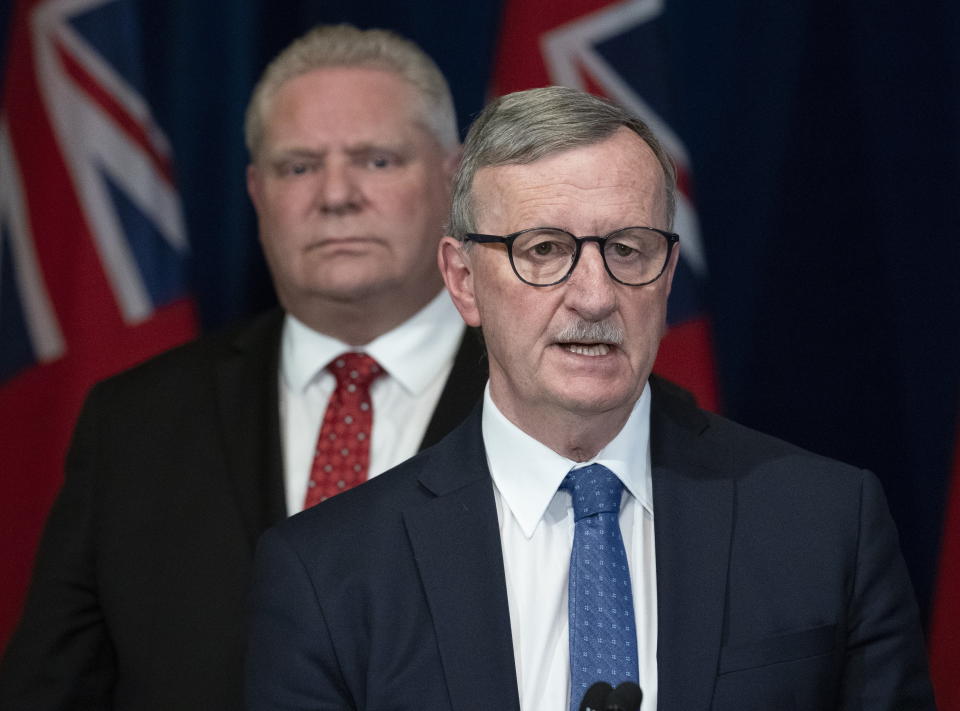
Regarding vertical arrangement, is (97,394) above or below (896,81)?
below

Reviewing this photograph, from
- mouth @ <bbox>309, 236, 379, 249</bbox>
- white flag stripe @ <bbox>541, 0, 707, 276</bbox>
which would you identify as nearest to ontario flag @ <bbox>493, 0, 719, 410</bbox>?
white flag stripe @ <bbox>541, 0, 707, 276</bbox>

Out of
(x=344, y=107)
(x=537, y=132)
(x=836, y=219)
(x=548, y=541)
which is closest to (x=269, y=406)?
(x=344, y=107)

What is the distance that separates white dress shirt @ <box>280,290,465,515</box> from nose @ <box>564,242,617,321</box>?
2.55 ft

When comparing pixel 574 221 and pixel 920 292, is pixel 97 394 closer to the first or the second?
pixel 574 221

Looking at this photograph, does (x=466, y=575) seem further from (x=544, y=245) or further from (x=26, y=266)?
(x=26, y=266)

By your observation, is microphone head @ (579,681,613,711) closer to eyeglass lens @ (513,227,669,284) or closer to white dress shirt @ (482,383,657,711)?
white dress shirt @ (482,383,657,711)

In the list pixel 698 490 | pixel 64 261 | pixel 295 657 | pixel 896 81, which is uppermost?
pixel 896 81

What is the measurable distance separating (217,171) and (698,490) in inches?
59.4

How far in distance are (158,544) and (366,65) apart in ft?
2.92

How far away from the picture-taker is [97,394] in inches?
95.9

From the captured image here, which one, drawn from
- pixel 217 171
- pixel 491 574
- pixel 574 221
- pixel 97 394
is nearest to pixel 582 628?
pixel 491 574

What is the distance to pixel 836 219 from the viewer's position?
2.61 m

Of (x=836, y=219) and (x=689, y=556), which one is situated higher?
(x=836, y=219)

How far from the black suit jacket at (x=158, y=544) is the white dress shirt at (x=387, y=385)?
41mm
